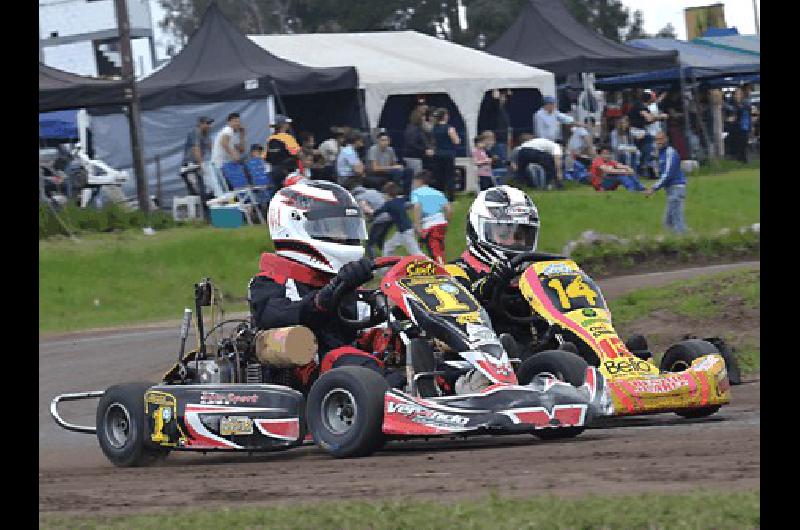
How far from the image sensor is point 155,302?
19.6 metres

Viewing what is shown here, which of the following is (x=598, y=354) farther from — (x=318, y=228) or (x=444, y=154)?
(x=444, y=154)

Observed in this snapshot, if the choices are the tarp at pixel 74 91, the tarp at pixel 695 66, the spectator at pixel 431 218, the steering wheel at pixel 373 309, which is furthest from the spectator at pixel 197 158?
the steering wheel at pixel 373 309

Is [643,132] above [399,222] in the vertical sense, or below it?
above

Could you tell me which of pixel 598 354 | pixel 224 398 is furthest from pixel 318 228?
pixel 598 354

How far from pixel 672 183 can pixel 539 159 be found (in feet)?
16.1

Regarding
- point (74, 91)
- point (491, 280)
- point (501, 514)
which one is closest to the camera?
point (501, 514)

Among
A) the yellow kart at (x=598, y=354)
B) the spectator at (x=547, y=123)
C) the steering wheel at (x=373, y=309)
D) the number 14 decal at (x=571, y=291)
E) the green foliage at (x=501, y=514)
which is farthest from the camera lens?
the spectator at (x=547, y=123)

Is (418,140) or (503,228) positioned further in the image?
(418,140)

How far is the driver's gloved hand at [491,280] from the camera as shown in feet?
33.6

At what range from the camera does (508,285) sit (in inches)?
407

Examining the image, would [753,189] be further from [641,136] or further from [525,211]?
[525,211]

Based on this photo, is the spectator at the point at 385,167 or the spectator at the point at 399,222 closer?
the spectator at the point at 399,222

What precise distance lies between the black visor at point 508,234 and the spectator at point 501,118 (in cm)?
1817

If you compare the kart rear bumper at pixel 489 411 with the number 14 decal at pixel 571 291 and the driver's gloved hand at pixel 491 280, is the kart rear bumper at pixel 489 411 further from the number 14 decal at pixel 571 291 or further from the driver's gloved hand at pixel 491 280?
the driver's gloved hand at pixel 491 280
